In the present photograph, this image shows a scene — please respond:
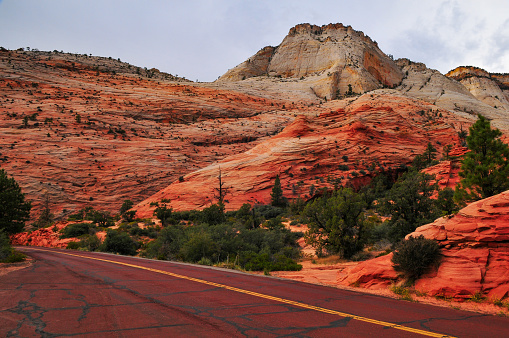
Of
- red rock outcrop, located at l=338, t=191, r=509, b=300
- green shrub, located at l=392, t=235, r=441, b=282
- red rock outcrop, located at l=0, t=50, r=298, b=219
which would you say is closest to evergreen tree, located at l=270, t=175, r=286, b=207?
red rock outcrop, located at l=0, t=50, r=298, b=219

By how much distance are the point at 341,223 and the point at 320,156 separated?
1220 inches

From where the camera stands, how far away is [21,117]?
49281mm

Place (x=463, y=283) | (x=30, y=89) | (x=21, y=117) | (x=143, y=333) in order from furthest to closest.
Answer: (x=30, y=89)
(x=21, y=117)
(x=463, y=283)
(x=143, y=333)

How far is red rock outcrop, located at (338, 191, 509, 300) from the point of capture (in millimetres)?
6598

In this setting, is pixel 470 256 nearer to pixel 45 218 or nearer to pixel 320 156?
pixel 320 156

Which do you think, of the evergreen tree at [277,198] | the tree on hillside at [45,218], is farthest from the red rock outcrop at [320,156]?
the tree on hillside at [45,218]

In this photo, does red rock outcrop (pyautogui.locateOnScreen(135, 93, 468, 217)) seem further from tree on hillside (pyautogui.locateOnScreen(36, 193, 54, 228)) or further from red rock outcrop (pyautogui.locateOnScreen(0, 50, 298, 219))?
tree on hillside (pyautogui.locateOnScreen(36, 193, 54, 228))

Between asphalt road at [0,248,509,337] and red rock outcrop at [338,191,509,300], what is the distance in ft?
3.95

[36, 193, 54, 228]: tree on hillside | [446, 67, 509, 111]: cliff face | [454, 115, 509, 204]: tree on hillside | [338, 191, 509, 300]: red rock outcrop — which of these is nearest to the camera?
[338, 191, 509, 300]: red rock outcrop

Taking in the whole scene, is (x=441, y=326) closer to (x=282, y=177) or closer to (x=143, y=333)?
(x=143, y=333)

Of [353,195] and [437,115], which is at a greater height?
[437,115]

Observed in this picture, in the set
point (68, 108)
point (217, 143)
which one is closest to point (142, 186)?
point (217, 143)

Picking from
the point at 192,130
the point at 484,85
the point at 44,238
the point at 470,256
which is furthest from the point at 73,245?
the point at 484,85

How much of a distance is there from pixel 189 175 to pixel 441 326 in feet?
135
